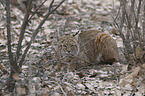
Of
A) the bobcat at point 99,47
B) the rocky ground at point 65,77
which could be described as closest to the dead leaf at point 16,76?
the rocky ground at point 65,77

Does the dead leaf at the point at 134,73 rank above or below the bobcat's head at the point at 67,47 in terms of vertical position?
below

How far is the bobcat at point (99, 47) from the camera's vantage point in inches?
134

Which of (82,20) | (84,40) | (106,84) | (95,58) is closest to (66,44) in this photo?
(84,40)

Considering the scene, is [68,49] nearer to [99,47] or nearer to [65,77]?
[65,77]

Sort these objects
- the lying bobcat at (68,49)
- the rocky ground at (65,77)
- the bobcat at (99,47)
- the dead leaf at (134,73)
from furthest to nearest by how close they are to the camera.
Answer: the bobcat at (99,47), the lying bobcat at (68,49), the dead leaf at (134,73), the rocky ground at (65,77)

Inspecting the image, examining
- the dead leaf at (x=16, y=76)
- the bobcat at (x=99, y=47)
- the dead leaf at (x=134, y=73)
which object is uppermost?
the bobcat at (x=99, y=47)

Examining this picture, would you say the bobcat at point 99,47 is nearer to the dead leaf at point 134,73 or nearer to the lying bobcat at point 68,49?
the lying bobcat at point 68,49

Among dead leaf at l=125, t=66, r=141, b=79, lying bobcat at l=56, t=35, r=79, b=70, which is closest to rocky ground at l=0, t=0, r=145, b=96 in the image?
dead leaf at l=125, t=66, r=141, b=79

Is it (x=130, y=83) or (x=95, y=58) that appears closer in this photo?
(x=130, y=83)

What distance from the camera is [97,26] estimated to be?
14.1 ft

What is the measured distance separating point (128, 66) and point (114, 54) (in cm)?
38

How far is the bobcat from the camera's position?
3.41m

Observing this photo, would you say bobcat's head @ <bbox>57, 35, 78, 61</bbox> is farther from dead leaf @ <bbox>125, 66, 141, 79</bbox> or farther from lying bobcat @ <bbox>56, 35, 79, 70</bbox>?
dead leaf @ <bbox>125, 66, 141, 79</bbox>

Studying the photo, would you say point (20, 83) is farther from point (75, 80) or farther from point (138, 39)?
point (138, 39)
